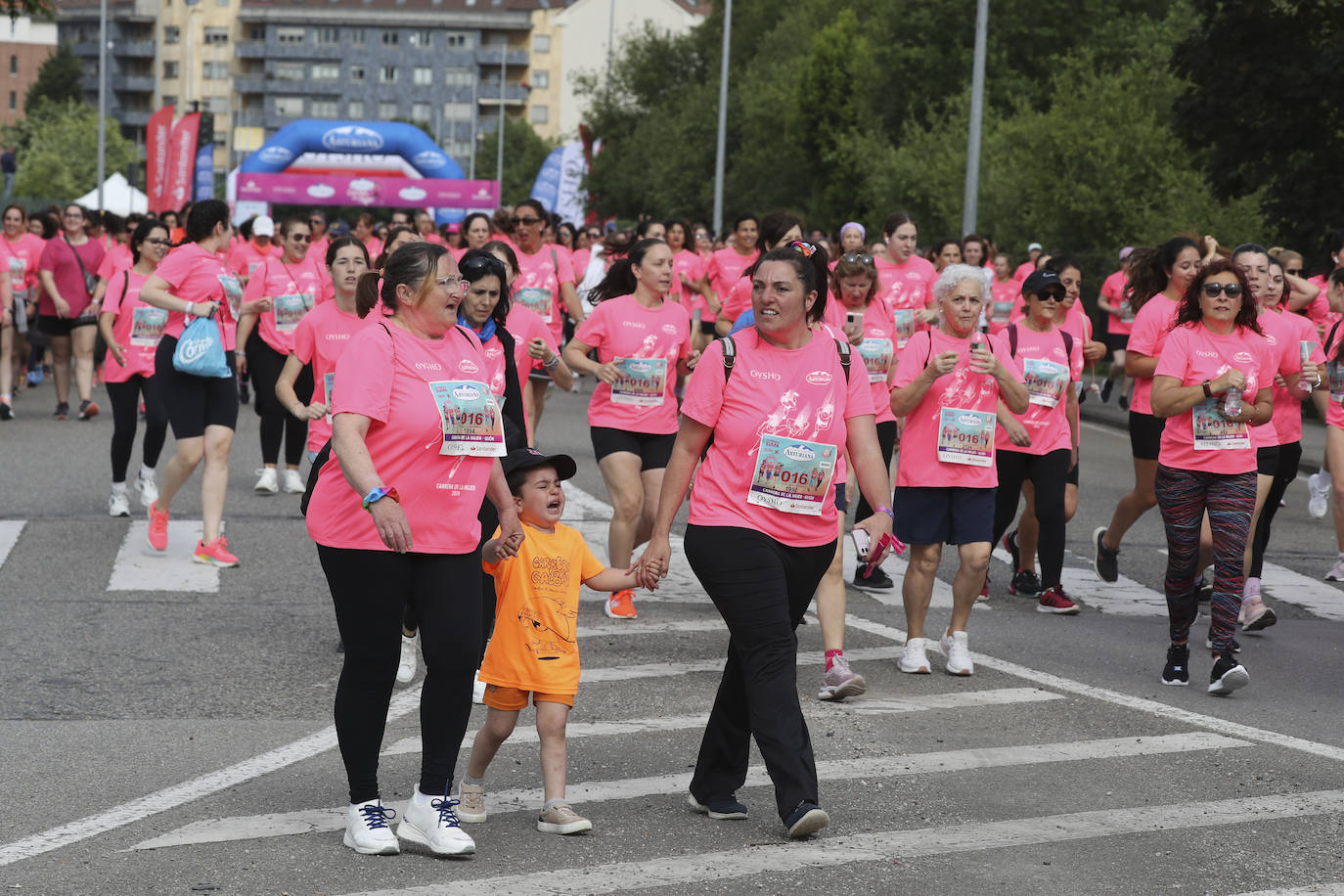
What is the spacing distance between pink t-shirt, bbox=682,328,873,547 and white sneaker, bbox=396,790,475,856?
119cm

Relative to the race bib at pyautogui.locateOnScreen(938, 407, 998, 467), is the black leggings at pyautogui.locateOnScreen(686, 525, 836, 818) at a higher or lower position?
lower

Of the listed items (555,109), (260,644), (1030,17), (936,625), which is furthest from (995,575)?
(555,109)

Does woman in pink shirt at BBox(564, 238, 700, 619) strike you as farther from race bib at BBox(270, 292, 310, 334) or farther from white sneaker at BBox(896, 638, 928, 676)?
race bib at BBox(270, 292, 310, 334)

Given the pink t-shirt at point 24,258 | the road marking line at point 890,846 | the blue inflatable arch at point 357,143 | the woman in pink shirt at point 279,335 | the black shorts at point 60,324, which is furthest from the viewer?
the blue inflatable arch at point 357,143

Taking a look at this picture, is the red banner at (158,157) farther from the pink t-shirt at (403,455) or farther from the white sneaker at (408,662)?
the pink t-shirt at (403,455)

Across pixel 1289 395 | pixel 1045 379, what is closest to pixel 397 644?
pixel 1045 379

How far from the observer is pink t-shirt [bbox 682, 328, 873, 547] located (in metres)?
5.77

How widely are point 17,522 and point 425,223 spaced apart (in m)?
7.98

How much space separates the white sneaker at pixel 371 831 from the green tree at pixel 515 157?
115 m

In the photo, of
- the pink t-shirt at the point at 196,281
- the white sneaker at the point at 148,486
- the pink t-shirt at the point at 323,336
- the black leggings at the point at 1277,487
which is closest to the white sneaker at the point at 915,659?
the black leggings at the point at 1277,487

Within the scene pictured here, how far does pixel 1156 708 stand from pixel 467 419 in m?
3.72

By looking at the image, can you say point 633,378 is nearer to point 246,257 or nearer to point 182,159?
point 246,257

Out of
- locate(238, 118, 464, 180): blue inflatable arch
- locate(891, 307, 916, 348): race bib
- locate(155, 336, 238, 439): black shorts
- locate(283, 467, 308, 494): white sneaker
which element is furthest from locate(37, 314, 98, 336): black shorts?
locate(238, 118, 464, 180): blue inflatable arch

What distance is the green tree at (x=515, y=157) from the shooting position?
121 meters
